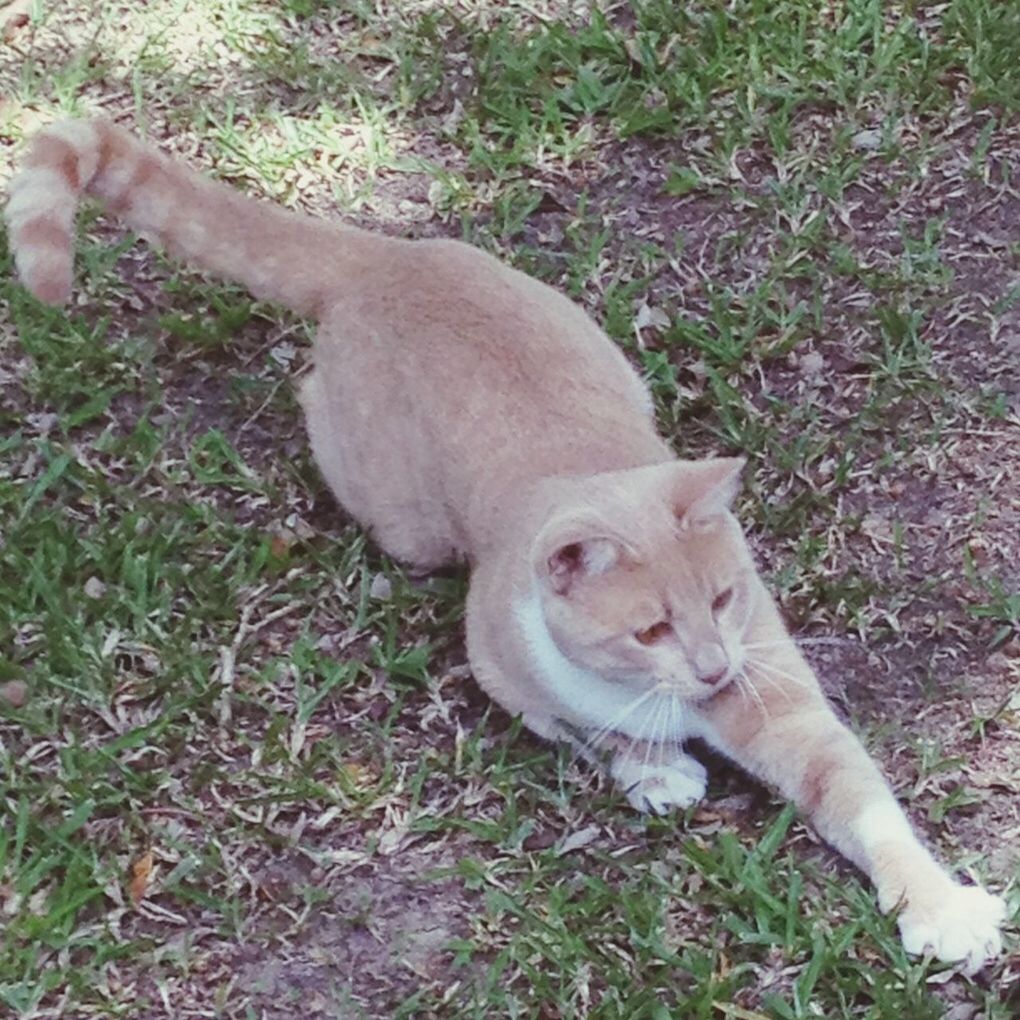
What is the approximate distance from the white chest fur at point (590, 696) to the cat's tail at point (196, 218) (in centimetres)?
105

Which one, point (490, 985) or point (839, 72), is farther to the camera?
point (839, 72)

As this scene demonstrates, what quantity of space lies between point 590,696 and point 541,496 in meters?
0.41

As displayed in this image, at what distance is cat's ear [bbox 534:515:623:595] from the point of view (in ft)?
9.90

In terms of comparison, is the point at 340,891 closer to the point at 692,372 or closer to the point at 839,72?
the point at 692,372

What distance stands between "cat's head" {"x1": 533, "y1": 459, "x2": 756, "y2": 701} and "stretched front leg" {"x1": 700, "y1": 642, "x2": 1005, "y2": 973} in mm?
111

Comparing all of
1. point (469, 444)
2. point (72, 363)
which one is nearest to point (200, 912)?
point (469, 444)

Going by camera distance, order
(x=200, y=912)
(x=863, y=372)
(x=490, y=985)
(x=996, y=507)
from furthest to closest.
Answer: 1. (x=863, y=372)
2. (x=996, y=507)
3. (x=200, y=912)
4. (x=490, y=985)

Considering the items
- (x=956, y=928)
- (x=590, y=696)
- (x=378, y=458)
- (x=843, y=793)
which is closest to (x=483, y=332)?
(x=378, y=458)

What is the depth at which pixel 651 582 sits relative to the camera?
3.04 m

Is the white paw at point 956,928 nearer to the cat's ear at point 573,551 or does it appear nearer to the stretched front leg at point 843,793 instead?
the stretched front leg at point 843,793

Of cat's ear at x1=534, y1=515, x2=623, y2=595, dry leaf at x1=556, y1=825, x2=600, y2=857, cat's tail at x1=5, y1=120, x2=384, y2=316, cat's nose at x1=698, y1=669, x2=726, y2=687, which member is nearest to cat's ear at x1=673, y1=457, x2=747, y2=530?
cat's ear at x1=534, y1=515, x2=623, y2=595

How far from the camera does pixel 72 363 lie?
13.9ft

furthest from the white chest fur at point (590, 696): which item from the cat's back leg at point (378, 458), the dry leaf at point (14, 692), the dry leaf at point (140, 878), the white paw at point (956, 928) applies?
the dry leaf at point (14, 692)

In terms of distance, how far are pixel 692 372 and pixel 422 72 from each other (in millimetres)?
1503
